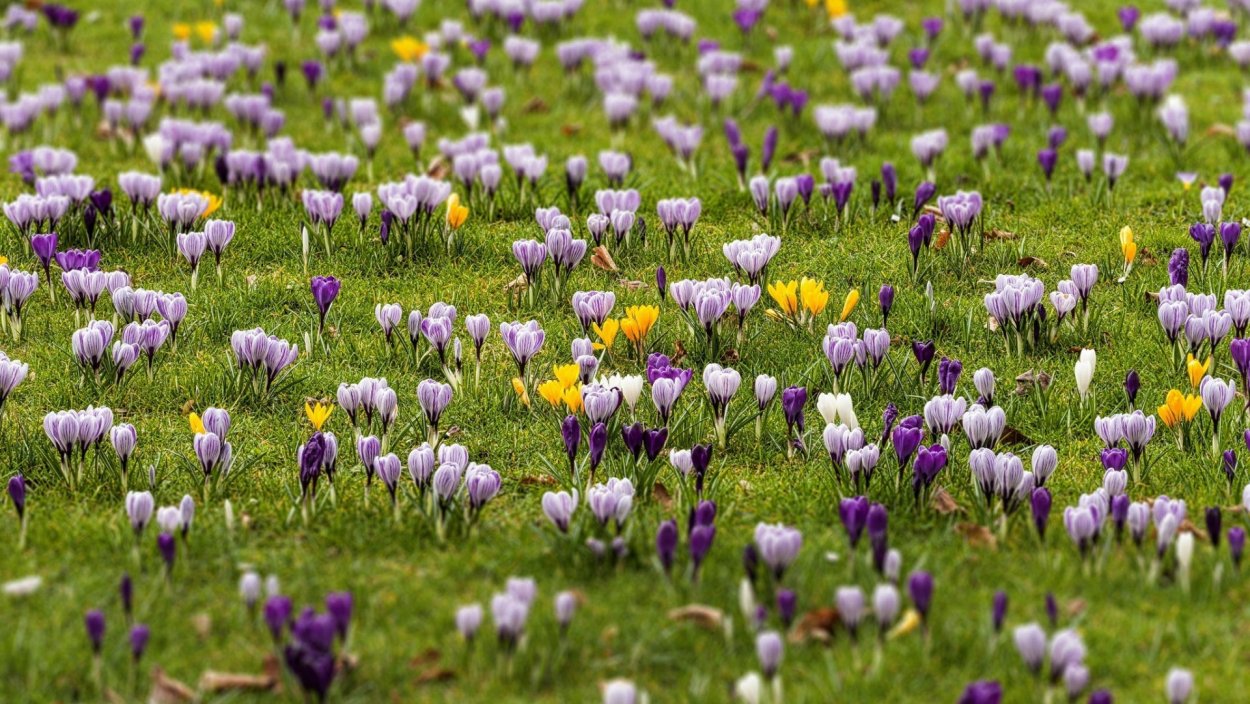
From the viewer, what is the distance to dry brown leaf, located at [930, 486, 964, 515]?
5039 millimetres

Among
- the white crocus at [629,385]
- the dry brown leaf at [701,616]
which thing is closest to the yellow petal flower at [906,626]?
the dry brown leaf at [701,616]

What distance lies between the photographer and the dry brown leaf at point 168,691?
4.06 m

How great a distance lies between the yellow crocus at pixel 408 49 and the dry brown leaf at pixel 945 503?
671cm

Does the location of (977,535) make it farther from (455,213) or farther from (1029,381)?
(455,213)

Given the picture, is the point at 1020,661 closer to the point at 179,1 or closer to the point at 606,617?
the point at 606,617

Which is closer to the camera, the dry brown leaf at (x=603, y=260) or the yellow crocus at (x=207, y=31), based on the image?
the dry brown leaf at (x=603, y=260)

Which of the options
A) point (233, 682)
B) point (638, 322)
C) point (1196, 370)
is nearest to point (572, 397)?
point (638, 322)

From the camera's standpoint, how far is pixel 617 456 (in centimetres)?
544

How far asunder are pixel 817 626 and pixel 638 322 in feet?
6.67

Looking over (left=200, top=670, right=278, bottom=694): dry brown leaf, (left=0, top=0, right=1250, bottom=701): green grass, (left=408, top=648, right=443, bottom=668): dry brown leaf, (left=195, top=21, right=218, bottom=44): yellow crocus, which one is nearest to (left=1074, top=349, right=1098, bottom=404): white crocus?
(left=0, top=0, right=1250, bottom=701): green grass

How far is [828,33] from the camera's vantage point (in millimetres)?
11789

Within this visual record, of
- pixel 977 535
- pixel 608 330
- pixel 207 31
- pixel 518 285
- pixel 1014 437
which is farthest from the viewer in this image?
pixel 207 31

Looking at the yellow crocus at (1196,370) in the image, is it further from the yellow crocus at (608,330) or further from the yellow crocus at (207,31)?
the yellow crocus at (207,31)

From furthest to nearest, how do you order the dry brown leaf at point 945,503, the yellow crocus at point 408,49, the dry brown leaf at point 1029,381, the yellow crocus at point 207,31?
the yellow crocus at point 207,31 < the yellow crocus at point 408,49 < the dry brown leaf at point 1029,381 < the dry brown leaf at point 945,503
